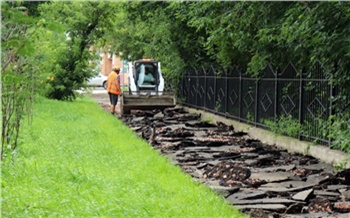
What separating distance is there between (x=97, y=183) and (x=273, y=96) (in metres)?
10.1

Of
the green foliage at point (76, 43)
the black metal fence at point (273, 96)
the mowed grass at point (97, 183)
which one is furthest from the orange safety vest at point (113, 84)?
the mowed grass at point (97, 183)

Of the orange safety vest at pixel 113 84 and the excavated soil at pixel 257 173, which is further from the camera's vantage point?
the orange safety vest at pixel 113 84

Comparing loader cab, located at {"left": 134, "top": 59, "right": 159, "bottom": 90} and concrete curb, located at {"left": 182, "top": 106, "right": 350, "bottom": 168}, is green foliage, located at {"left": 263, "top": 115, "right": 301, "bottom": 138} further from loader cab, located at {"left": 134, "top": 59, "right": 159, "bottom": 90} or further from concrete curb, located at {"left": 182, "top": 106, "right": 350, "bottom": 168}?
loader cab, located at {"left": 134, "top": 59, "right": 159, "bottom": 90}

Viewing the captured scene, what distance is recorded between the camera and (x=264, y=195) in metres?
10.5

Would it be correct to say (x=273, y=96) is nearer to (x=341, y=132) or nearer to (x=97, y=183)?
(x=341, y=132)

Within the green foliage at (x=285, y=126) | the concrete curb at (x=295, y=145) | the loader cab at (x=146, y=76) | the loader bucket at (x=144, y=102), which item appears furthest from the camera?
the loader cab at (x=146, y=76)

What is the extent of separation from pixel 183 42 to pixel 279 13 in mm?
13649

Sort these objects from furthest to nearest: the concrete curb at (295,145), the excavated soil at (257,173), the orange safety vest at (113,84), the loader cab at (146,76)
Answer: the loader cab at (146,76) → the orange safety vest at (113,84) → the concrete curb at (295,145) → the excavated soil at (257,173)

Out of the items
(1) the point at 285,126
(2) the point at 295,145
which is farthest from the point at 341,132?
(1) the point at 285,126

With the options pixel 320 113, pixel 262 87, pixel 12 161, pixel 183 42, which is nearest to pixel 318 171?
pixel 320 113

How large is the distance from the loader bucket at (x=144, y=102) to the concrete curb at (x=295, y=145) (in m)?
6.08

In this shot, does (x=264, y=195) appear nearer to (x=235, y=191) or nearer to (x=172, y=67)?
(x=235, y=191)

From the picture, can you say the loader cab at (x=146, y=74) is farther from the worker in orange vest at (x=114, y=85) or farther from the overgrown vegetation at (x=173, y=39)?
the worker in orange vest at (x=114, y=85)

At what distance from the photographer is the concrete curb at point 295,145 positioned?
14.1 m
